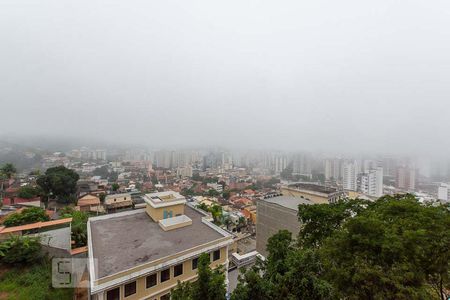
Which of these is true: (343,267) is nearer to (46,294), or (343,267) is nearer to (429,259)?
(429,259)

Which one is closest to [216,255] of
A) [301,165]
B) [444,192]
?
[444,192]

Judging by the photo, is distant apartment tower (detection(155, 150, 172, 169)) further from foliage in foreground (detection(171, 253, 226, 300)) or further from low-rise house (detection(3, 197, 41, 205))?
foliage in foreground (detection(171, 253, 226, 300))

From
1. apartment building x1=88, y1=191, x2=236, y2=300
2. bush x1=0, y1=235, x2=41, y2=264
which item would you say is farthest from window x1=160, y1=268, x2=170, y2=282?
bush x1=0, y1=235, x2=41, y2=264

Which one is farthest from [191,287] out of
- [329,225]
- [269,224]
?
[269,224]

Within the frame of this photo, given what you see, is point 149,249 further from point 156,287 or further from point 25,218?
point 25,218

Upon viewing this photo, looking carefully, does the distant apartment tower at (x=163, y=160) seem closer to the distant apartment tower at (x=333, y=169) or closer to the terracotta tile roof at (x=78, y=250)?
the distant apartment tower at (x=333, y=169)

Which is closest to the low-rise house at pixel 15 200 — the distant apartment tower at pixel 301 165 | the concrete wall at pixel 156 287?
the concrete wall at pixel 156 287

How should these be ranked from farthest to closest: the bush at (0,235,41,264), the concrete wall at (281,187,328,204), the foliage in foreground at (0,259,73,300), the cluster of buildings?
the concrete wall at (281,187,328,204)
the bush at (0,235,41,264)
the foliage in foreground at (0,259,73,300)
the cluster of buildings
